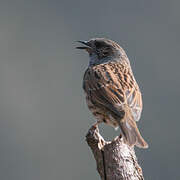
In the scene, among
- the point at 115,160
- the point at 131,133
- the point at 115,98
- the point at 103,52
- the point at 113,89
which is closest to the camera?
the point at 115,160

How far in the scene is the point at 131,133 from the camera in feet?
22.1

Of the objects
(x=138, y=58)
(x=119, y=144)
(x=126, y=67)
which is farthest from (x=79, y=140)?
(x=119, y=144)

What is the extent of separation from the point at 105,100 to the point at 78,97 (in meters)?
12.4

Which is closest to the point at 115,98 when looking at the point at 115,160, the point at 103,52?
the point at 115,160

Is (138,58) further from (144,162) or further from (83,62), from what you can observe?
(144,162)

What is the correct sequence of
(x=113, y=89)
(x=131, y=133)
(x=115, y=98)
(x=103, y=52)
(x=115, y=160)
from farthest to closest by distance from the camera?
(x=103, y=52) < (x=113, y=89) < (x=115, y=98) < (x=131, y=133) < (x=115, y=160)

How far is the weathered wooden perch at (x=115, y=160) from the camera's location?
252 inches

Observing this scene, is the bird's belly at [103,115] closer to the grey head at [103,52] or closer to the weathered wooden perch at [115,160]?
the weathered wooden perch at [115,160]

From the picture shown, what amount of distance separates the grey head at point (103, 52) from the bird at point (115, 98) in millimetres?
269

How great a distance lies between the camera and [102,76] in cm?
753

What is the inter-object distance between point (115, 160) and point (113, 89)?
1.00 meters

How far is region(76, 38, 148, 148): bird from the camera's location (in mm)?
6832

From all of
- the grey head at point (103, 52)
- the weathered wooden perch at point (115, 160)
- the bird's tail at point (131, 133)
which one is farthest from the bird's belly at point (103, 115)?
the grey head at point (103, 52)

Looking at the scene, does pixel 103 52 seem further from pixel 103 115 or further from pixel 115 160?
pixel 115 160
